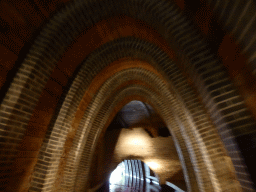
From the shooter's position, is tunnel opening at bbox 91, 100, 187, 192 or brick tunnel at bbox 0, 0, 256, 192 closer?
brick tunnel at bbox 0, 0, 256, 192

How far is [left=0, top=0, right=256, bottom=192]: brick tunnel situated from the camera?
4.67ft

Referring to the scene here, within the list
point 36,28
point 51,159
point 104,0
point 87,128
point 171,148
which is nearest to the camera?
point 36,28

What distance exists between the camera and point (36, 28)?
8.30 feet

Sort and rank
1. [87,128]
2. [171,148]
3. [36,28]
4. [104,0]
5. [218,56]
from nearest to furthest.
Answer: [218,56], [36,28], [104,0], [87,128], [171,148]

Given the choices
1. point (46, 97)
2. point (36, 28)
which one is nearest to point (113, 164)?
point (46, 97)

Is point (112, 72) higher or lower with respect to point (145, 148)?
higher

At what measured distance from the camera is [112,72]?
4.81 meters

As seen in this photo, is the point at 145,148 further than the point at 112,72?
Yes

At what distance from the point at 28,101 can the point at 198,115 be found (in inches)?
127

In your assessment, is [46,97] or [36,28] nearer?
[36,28]

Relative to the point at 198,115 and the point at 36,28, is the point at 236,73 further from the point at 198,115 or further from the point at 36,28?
the point at 36,28

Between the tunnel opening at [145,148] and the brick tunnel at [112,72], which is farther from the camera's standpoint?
the tunnel opening at [145,148]

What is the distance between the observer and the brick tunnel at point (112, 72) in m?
1.42

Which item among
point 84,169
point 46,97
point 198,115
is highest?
point 46,97
